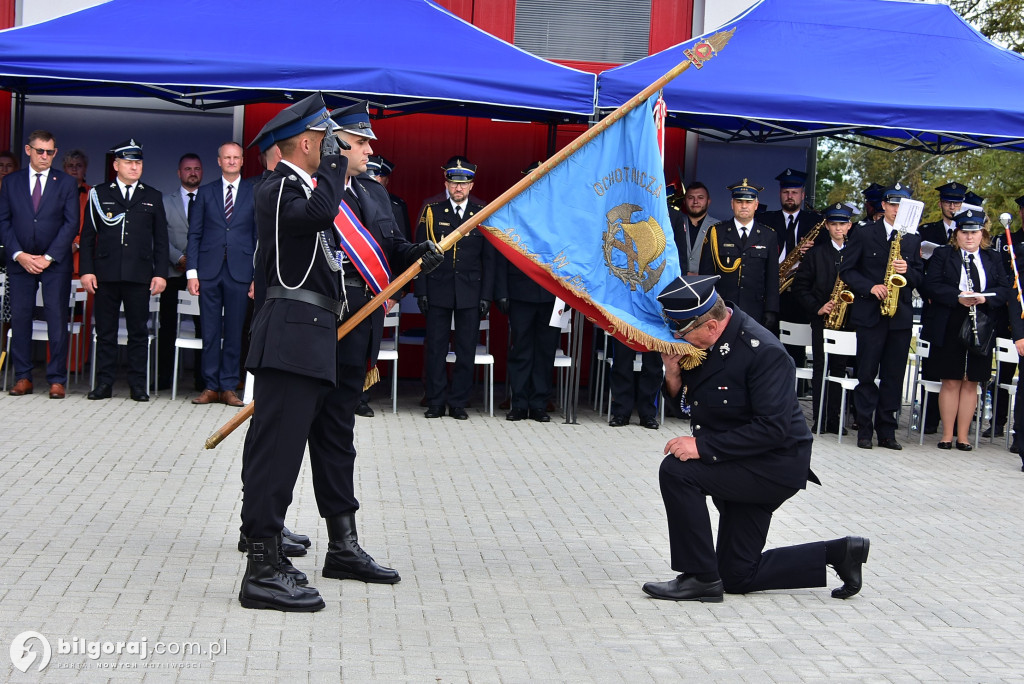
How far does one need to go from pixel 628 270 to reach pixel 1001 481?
16.1 feet

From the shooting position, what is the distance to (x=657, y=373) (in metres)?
11.7

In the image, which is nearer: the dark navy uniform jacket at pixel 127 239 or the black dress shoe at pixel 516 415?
the dark navy uniform jacket at pixel 127 239

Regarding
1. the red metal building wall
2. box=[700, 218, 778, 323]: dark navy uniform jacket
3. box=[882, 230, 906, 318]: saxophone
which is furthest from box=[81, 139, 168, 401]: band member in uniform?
box=[882, 230, 906, 318]: saxophone

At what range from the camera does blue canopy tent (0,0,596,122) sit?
1055cm

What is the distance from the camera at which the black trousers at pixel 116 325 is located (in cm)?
1145

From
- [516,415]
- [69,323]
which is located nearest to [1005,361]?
[516,415]

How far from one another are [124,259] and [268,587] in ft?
21.7

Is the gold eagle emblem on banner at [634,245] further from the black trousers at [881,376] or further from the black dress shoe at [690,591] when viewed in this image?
the black trousers at [881,376]

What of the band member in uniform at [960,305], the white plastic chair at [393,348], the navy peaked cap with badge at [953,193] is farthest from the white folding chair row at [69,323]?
the navy peaked cap with badge at [953,193]

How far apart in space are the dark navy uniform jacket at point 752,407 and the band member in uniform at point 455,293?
5.76 metres

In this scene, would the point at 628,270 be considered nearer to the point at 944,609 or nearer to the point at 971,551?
the point at 944,609

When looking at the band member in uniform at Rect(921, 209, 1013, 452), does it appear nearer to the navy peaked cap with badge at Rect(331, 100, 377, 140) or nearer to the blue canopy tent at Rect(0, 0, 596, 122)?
the blue canopy tent at Rect(0, 0, 596, 122)

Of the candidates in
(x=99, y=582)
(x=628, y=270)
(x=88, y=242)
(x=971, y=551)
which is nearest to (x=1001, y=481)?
(x=971, y=551)

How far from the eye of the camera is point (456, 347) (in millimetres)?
11773
